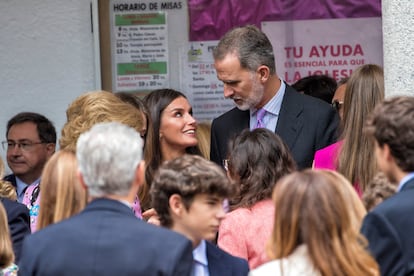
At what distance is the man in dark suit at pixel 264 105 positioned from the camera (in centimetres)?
651

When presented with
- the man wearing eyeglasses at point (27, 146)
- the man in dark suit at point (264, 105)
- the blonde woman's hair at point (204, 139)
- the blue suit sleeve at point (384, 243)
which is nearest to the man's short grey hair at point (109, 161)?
the blue suit sleeve at point (384, 243)

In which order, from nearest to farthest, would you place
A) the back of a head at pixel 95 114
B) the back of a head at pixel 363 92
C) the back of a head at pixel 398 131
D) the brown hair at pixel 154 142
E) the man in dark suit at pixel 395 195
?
1. the man in dark suit at pixel 395 195
2. the back of a head at pixel 398 131
3. the back of a head at pixel 95 114
4. the back of a head at pixel 363 92
5. the brown hair at pixel 154 142

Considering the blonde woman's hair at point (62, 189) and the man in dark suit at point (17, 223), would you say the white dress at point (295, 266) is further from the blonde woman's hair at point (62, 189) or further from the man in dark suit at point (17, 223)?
the man in dark suit at point (17, 223)

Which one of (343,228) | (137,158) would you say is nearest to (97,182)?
(137,158)

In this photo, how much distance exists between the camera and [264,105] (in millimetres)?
6660

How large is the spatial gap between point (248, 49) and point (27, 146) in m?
1.90

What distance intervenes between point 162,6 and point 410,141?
417 centimetres

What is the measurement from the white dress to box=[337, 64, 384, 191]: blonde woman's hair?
1473 mm

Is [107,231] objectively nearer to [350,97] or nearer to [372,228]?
[372,228]

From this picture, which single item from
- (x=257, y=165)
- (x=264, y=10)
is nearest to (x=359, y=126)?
(x=257, y=165)

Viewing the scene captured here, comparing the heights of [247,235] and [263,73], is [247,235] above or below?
below

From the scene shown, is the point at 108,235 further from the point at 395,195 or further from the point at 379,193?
the point at 379,193

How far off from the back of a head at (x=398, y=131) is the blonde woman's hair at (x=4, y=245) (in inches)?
69.5

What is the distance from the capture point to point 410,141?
436 cm
